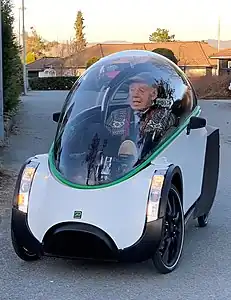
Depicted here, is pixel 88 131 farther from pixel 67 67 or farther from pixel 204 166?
pixel 67 67

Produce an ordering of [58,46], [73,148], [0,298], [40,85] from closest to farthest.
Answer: [0,298]
[73,148]
[40,85]
[58,46]

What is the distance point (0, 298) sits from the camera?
453 cm

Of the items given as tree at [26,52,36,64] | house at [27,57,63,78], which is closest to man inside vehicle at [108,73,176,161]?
house at [27,57,63,78]

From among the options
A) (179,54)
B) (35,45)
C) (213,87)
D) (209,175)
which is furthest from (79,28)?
(209,175)

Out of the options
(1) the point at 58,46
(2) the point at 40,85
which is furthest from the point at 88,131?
(1) the point at 58,46

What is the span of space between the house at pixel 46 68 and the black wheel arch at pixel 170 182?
6913 cm

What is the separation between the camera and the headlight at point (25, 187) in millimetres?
5004

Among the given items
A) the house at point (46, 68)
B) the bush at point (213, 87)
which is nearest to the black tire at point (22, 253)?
the bush at point (213, 87)

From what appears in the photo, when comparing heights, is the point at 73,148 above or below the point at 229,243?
above

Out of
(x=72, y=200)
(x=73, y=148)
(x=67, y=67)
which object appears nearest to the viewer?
(x=72, y=200)

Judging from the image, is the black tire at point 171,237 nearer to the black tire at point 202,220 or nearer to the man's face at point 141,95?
the man's face at point 141,95

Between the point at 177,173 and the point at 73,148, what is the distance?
3.03ft

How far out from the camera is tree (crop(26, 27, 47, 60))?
100375 millimetres

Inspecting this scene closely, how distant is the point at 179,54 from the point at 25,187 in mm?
65963
